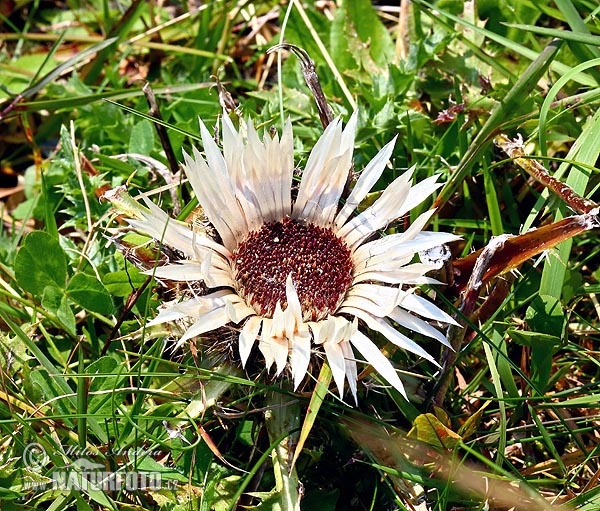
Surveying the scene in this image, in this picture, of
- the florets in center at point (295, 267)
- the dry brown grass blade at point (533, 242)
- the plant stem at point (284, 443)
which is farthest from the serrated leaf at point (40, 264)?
the dry brown grass blade at point (533, 242)

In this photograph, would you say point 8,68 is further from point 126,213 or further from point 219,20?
point 126,213

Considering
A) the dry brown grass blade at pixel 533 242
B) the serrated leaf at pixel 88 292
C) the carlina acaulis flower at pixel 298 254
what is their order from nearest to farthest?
the carlina acaulis flower at pixel 298 254
the dry brown grass blade at pixel 533 242
the serrated leaf at pixel 88 292

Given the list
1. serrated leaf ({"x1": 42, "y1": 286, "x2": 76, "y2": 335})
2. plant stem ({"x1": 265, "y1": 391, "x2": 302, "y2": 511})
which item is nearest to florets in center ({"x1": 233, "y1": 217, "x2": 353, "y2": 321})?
plant stem ({"x1": 265, "y1": 391, "x2": 302, "y2": 511})

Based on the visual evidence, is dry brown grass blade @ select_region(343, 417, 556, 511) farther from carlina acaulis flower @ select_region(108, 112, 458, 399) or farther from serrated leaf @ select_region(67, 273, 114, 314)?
serrated leaf @ select_region(67, 273, 114, 314)

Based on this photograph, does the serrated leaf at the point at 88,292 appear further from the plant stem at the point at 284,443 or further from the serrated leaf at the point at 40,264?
the plant stem at the point at 284,443

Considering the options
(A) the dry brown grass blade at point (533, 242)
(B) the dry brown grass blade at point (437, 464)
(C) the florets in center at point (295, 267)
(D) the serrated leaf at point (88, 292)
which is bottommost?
(B) the dry brown grass blade at point (437, 464)
